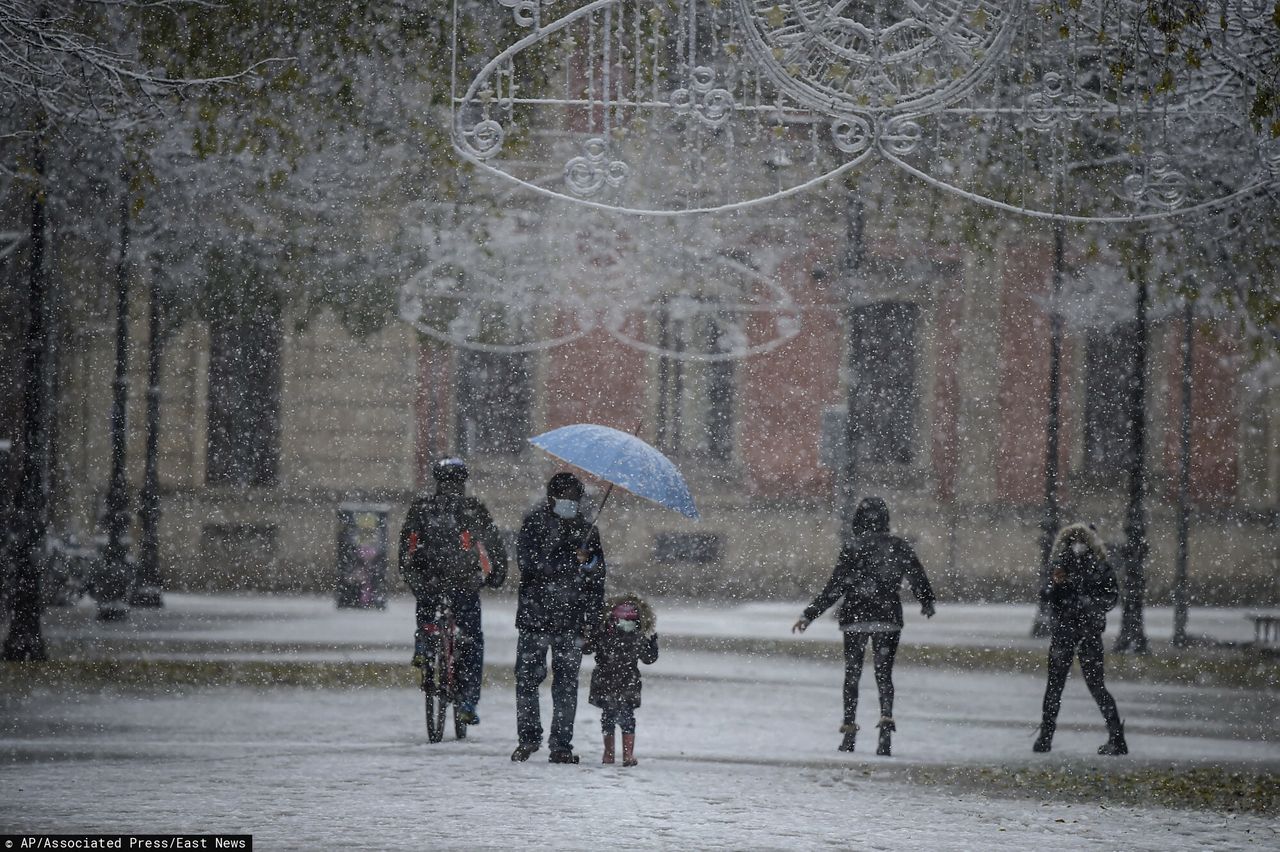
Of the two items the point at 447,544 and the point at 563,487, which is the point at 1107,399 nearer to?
the point at 447,544

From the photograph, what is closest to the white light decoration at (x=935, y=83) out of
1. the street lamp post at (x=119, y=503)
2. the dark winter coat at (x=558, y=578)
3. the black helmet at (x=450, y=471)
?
the black helmet at (x=450, y=471)

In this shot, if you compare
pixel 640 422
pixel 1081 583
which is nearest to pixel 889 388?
pixel 1081 583

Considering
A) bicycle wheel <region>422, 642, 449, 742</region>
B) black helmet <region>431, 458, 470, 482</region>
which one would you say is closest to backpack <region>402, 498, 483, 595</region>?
black helmet <region>431, 458, 470, 482</region>

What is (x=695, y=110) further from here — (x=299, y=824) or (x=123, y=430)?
(x=123, y=430)

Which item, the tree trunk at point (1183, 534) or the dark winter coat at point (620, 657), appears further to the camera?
the tree trunk at point (1183, 534)

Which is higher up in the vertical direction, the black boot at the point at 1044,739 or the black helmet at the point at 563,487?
the black helmet at the point at 563,487

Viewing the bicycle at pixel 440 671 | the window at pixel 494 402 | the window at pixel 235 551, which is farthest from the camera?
the window at pixel 494 402

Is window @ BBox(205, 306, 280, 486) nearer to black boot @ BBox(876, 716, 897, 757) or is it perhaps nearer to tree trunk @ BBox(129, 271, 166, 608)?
tree trunk @ BBox(129, 271, 166, 608)

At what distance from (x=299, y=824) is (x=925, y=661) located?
38.4 feet

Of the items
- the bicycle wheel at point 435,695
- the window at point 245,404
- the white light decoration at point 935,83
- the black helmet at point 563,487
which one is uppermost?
the white light decoration at point 935,83

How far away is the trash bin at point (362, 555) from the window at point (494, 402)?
535 cm

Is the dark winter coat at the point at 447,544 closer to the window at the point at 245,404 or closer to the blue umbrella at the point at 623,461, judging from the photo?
the blue umbrella at the point at 623,461

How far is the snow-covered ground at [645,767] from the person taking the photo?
9016mm

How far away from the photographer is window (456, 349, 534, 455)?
29.1 m
